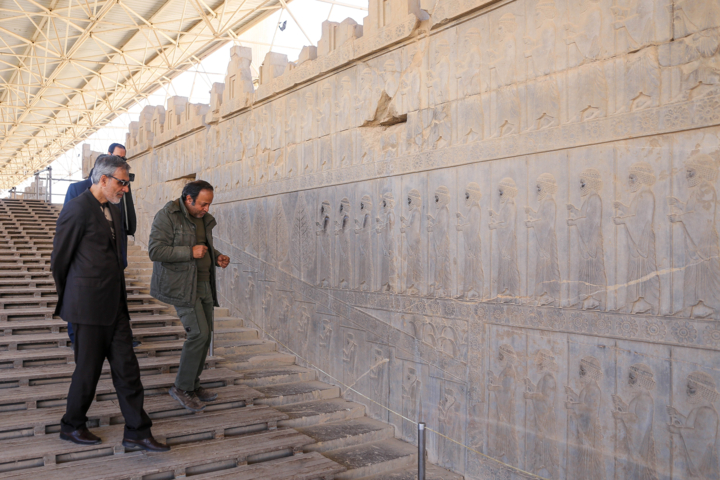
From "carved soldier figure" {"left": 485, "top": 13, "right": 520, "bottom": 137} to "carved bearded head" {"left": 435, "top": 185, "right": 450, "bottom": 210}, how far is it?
27.4 inches

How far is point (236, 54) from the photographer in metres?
8.90

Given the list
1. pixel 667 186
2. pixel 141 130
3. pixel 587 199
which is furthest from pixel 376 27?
pixel 141 130

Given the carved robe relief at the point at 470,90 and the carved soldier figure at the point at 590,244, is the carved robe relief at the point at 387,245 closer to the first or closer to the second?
the carved robe relief at the point at 470,90

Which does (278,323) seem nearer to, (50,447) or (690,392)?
(50,447)

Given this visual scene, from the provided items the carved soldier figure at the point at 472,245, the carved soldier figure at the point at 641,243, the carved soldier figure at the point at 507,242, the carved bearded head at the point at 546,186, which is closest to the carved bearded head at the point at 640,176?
the carved soldier figure at the point at 641,243

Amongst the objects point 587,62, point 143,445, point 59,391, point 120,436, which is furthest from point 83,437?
point 587,62

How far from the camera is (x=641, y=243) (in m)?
3.92

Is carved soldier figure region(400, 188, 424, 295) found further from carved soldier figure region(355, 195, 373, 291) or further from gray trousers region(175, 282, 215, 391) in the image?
gray trousers region(175, 282, 215, 391)

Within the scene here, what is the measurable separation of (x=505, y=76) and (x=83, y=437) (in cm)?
422

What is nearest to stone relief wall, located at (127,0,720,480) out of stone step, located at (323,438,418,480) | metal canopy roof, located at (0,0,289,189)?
stone step, located at (323,438,418,480)

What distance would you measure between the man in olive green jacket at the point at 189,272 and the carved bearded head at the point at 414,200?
6.08ft

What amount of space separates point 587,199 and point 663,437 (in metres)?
1.66

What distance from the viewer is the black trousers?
391 cm

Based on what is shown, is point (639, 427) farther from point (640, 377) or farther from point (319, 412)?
point (319, 412)
